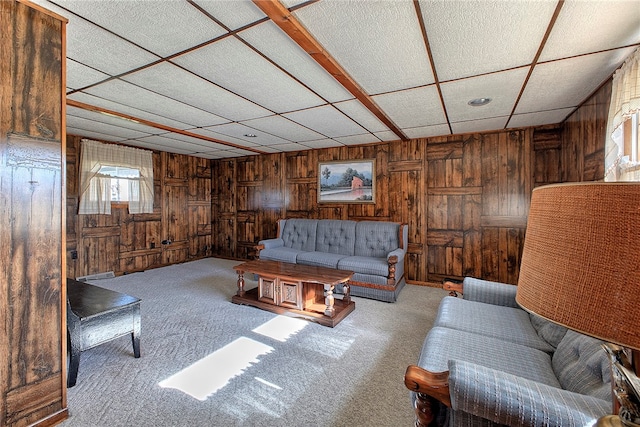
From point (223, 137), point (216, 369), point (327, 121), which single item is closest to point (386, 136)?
point (327, 121)

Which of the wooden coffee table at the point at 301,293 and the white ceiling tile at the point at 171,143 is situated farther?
the white ceiling tile at the point at 171,143

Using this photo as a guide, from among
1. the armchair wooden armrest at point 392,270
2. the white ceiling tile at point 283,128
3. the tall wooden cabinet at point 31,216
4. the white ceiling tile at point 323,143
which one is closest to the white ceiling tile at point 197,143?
the white ceiling tile at point 283,128

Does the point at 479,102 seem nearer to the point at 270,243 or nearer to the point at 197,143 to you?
the point at 270,243

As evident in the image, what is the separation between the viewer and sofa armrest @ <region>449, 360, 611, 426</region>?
0.93m

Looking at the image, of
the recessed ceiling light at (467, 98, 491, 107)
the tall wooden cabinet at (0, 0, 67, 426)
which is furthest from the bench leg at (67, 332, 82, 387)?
the recessed ceiling light at (467, 98, 491, 107)

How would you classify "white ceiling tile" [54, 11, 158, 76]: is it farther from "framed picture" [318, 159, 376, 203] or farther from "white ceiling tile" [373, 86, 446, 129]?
"framed picture" [318, 159, 376, 203]

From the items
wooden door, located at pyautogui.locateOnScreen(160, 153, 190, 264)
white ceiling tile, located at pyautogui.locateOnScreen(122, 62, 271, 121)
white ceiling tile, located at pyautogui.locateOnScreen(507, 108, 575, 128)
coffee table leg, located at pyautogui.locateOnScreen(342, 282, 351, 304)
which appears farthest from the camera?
wooden door, located at pyautogui.locateOnScreen(160, 153, 190, 264)

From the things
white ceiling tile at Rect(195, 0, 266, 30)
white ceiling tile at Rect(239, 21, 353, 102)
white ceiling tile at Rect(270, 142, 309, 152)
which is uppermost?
white ceiling tile at Rect(270, 142, 309, 152)

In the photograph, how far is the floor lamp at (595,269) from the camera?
1.46ft

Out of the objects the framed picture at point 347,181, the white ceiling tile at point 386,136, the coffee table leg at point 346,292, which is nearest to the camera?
the coffee table leg at point 346,292

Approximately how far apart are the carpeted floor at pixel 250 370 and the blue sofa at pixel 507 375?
1.81ft

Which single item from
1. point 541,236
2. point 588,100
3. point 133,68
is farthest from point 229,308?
point 588,100

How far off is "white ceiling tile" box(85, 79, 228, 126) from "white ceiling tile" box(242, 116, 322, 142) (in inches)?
17.3

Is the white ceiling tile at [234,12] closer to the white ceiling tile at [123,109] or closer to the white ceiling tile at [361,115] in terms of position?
the white ceiling tile at [361,115]
